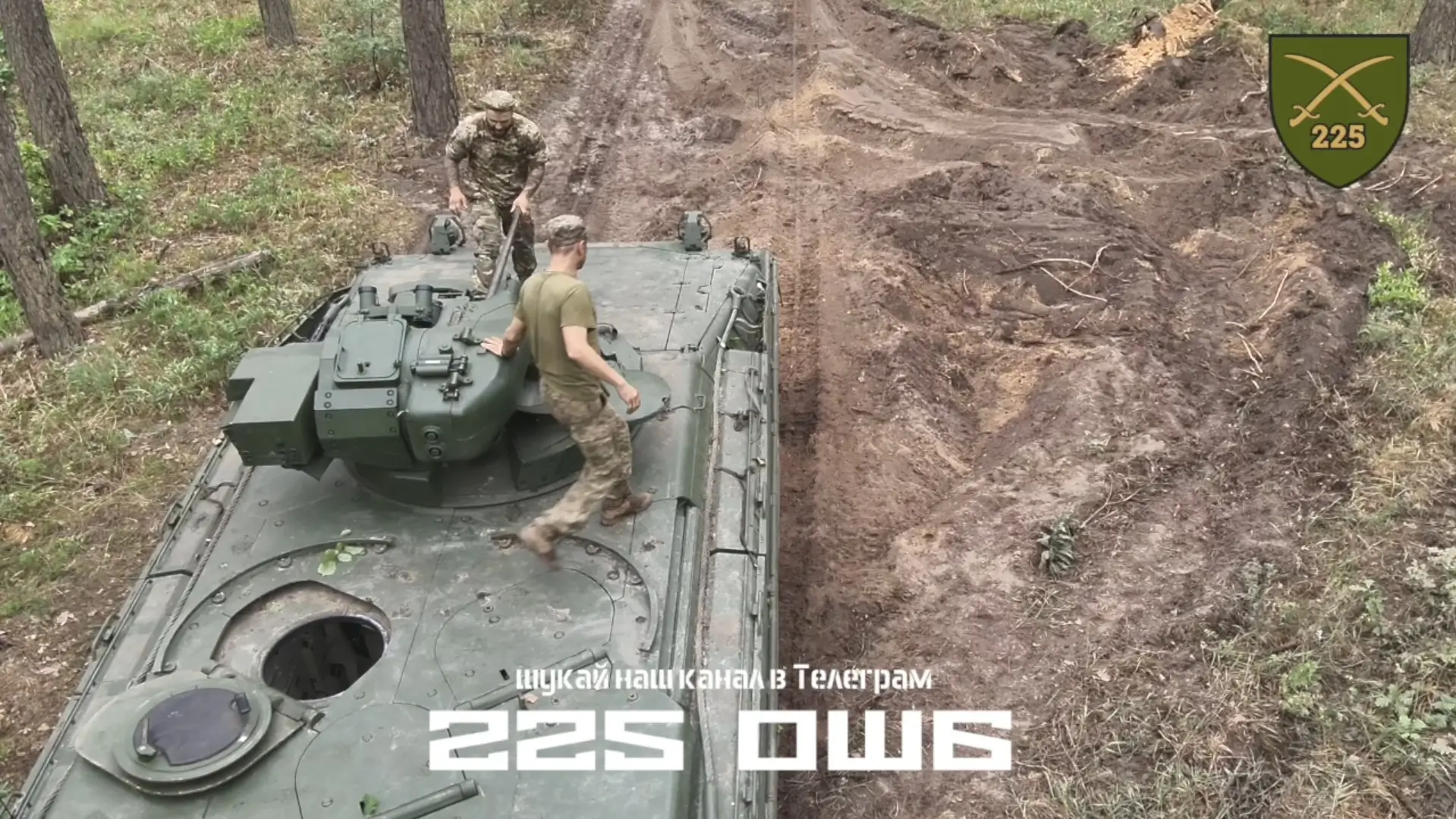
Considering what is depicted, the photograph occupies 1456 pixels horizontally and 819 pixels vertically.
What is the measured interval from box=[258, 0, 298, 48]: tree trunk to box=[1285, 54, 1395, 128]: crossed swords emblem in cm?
1284

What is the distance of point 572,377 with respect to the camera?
501 centimetres

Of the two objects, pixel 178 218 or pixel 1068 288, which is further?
pixel 178 218

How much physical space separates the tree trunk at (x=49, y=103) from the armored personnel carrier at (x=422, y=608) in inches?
278

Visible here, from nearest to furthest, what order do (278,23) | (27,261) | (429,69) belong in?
1. (27,261)
2. (429,69)
3. (278,23)

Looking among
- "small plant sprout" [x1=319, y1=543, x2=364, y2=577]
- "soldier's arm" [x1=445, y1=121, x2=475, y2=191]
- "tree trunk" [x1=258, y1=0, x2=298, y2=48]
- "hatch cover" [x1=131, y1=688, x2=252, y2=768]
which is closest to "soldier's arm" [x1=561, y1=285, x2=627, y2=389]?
"small plant sprout" [x1=319, y1=543, x2=364, y2=577]

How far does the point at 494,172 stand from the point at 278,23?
10.3 m

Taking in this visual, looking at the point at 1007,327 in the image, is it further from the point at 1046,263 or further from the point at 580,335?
the point at 580,335

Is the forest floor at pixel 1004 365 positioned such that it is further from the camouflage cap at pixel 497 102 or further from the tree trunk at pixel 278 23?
the camouflage cap at pixel 497 102

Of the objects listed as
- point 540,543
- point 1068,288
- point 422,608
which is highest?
point 540,543

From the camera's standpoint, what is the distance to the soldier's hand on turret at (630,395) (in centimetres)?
501

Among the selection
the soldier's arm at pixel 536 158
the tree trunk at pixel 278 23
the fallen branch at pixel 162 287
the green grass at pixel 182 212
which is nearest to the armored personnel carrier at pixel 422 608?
the soldier's arm at pixel 536 158

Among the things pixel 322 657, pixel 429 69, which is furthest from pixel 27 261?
pixel 322 657

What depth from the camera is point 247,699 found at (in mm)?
4242

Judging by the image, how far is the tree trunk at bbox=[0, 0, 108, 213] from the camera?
10711 mm
